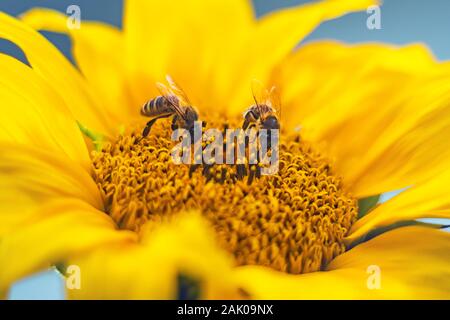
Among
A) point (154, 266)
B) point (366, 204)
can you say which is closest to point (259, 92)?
point (366, 204)

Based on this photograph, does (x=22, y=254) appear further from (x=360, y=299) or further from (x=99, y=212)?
(x=360, y=299)

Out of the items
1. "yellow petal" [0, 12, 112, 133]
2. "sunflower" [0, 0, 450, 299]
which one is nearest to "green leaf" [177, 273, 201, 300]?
"sunflower" [0, 0, 450, 299]

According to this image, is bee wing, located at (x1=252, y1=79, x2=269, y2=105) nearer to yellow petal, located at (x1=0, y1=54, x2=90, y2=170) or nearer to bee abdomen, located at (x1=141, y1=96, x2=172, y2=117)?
bee abdomen, located at (x1=141, y1=96, x2=172, y2=117)

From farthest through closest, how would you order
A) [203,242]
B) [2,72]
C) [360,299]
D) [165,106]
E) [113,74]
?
[113,74] → [165,106] → [2,72] → [360,299] → [203,242]

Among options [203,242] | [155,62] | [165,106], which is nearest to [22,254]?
[203,242]

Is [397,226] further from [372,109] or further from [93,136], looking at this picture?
[93,136]
